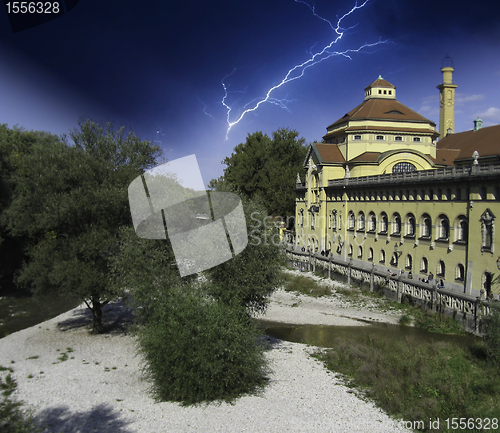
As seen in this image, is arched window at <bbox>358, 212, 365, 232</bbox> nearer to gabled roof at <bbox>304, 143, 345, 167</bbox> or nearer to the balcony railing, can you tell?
the balcony railing

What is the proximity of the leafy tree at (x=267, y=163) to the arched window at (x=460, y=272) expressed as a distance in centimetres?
3471

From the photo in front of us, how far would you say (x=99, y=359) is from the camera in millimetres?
18656

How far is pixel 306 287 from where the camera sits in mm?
36688

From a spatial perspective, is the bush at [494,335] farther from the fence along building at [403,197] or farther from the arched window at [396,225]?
the arched window at [396,225]

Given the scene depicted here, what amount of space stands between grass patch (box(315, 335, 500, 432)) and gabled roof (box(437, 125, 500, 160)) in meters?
23.9

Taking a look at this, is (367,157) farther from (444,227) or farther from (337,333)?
(337,333)

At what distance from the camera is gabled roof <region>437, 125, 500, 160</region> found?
38.3 m

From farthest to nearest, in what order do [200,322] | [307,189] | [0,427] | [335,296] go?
1. [307,189]
2. [335,296]
3. [200,322]
4. [0,427]

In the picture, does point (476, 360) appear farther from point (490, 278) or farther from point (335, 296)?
point (335, 296)

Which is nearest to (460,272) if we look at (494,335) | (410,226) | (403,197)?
(410,226)

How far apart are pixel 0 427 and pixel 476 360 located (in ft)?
58.4

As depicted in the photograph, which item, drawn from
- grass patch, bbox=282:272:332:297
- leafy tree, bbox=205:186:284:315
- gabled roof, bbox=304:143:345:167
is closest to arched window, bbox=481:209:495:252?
grass patch, bbox=282:272:332:297

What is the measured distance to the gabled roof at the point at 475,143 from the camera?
1510 inches

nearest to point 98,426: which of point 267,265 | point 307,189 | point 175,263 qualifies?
point 175,263
